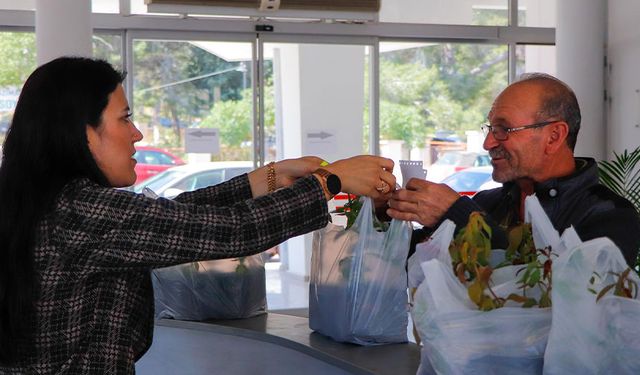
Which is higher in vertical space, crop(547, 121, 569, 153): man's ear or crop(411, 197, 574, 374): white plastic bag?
crop(547, 121, 569, 153): man's ear

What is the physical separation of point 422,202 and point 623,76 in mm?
6562

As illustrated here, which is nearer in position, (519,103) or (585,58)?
(519,103)

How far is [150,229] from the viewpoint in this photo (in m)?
1.88

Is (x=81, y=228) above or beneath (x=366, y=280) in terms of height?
above

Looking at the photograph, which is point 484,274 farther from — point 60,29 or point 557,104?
point 60,29

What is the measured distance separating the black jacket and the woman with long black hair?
1.72 feet

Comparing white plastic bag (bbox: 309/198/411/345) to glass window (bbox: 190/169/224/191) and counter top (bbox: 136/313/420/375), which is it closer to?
counter top (bbox: 136/313/420/375)

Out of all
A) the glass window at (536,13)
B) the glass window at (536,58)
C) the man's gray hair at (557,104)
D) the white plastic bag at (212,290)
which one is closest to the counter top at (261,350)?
the white plastic bag at (212,290)

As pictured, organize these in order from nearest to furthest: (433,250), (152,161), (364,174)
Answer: (433,250)
(364,174)
(152,161)

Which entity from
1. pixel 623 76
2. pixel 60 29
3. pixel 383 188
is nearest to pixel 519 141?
pixel 383 188

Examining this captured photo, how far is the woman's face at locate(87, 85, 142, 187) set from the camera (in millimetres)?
1995

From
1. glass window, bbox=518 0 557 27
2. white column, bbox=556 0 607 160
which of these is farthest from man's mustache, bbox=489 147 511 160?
glass window, bbox=518 0 557 27

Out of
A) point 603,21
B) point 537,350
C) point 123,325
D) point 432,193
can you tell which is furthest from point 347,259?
point 603,21

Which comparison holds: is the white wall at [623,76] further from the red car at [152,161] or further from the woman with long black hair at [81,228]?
the woman with long black hair at [81,228]
